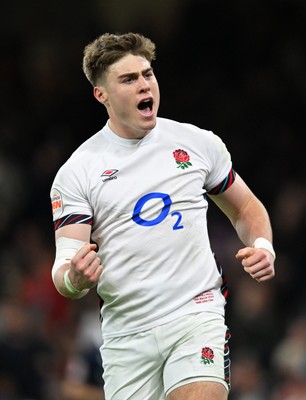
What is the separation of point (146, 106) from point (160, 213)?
0.54 m

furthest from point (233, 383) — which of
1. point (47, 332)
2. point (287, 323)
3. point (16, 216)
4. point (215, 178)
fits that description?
point (215, 178)

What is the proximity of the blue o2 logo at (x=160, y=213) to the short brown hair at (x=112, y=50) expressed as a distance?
675 millimetres

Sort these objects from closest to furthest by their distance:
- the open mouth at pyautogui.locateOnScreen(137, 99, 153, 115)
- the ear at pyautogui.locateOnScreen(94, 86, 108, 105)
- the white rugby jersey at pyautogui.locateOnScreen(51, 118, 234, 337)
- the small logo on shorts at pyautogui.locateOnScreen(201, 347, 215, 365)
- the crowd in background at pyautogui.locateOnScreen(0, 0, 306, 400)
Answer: the small logo on shorts at pyautogui.locateOnScreen(201, 347, 215, 365) → the white rugby jersey at pyautogui.locateOnScreen(51, 118, 234, 337) → the open mouth at pyautogui.locateOnScreen(137, 99, 153, 115) → the ear at pyautogui.locateOnScreen(94, 86, 108, 105) → the crowd in background at pyautogui.locateOnScreen(0, 0, 306, 400)

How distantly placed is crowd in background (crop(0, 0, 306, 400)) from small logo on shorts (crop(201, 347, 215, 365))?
3763mm

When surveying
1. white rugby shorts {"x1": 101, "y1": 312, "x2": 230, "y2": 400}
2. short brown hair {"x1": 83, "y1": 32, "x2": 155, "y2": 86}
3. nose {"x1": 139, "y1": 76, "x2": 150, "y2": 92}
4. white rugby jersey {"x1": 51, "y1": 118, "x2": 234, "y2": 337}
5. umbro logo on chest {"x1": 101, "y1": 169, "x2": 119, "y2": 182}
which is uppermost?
short brown hair {"x1": 83, "y1": 32, "x2": 155, "y2": 86}

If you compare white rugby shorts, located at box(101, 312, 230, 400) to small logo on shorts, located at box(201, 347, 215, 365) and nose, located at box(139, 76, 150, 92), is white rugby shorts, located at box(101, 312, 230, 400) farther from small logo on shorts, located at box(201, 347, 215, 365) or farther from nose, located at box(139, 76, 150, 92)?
nose, located at box(139, 76, 150, 92)

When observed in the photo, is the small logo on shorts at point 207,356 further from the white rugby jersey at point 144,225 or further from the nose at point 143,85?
the nose at point 143,85

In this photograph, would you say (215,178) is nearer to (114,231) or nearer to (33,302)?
(114,231)

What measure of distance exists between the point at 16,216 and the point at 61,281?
5909 mm

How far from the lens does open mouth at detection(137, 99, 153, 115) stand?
4.77m

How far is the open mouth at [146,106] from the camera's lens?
477 cm

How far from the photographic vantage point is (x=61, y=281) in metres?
4.52

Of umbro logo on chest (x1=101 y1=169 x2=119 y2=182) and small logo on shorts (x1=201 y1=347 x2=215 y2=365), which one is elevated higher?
umbro logo on chest (x1=101 y1=169 x2=119 y2=182)

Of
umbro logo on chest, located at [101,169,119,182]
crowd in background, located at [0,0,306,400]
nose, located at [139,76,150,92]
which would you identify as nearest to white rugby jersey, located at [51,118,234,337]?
umbro logo on chest, located at [101,169,119,182]
